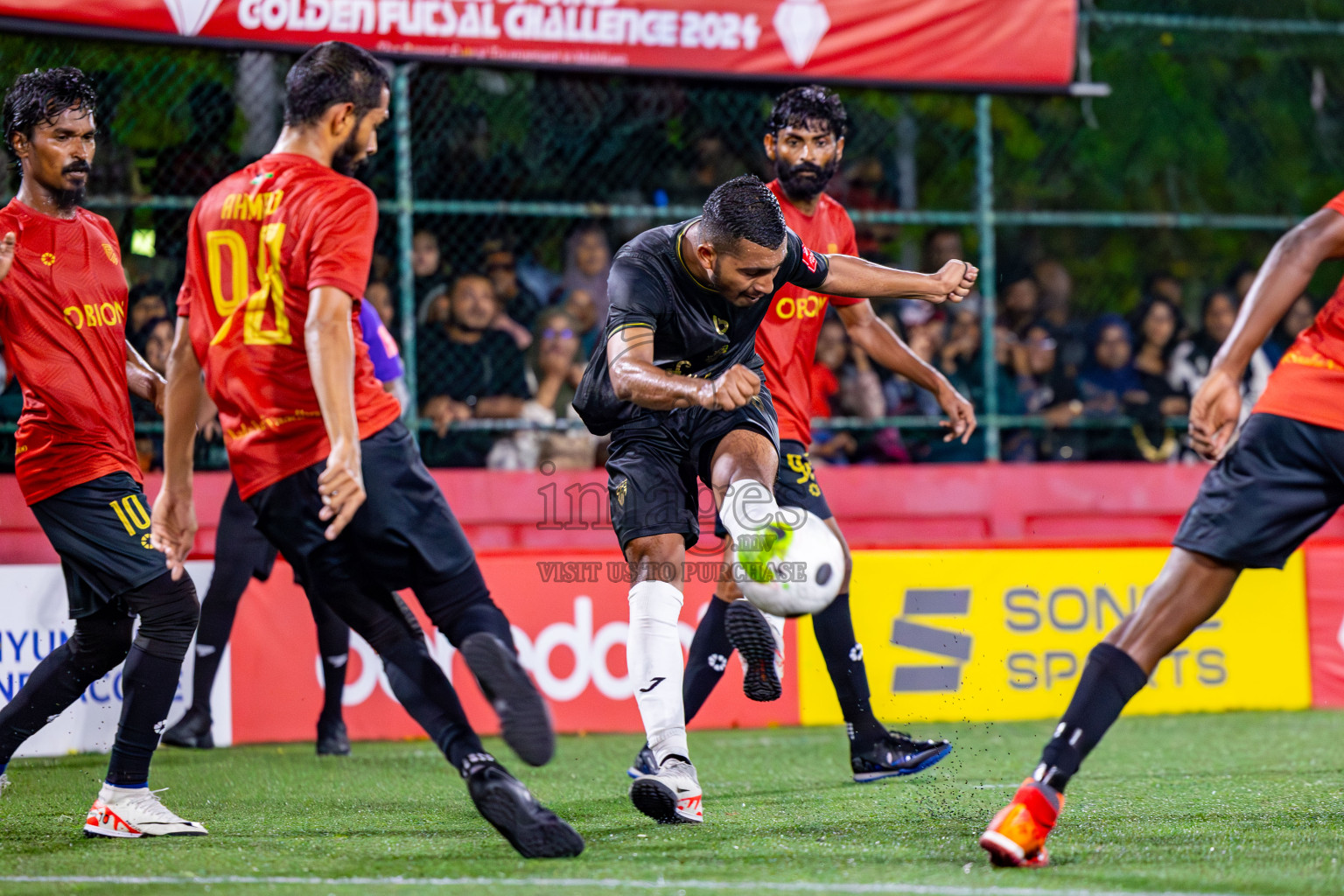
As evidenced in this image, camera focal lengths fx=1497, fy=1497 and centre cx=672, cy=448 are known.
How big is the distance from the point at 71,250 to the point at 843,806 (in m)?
3.10

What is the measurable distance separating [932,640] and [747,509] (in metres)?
4.11

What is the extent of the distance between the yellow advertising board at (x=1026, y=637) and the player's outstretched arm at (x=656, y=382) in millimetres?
3880

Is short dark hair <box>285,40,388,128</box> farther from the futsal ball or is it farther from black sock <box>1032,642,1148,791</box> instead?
black sock <box>1032,642,1148,791</box>

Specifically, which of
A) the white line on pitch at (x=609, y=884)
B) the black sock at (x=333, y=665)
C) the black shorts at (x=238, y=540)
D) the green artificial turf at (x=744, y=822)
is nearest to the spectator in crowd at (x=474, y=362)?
the black shorts at (x=238, y=540)

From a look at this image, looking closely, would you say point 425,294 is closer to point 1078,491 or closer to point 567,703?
point 567,703

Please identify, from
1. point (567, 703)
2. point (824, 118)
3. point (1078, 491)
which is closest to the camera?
point (824, 118)

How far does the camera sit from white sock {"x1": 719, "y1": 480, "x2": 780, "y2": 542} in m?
4.20

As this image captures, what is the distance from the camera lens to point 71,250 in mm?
4852

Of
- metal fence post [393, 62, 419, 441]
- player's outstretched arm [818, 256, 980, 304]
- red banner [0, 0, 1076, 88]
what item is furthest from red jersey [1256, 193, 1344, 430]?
red banner [0, 0, 1076, 88]

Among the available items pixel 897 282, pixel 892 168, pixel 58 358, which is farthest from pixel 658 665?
pixel 892 168

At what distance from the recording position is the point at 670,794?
437 cm

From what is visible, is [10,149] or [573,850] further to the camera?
[10,149]

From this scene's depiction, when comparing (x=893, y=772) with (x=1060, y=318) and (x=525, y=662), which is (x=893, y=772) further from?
(x=1060, y=318)

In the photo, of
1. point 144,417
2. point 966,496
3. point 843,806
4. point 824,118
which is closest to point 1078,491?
point 966,496
